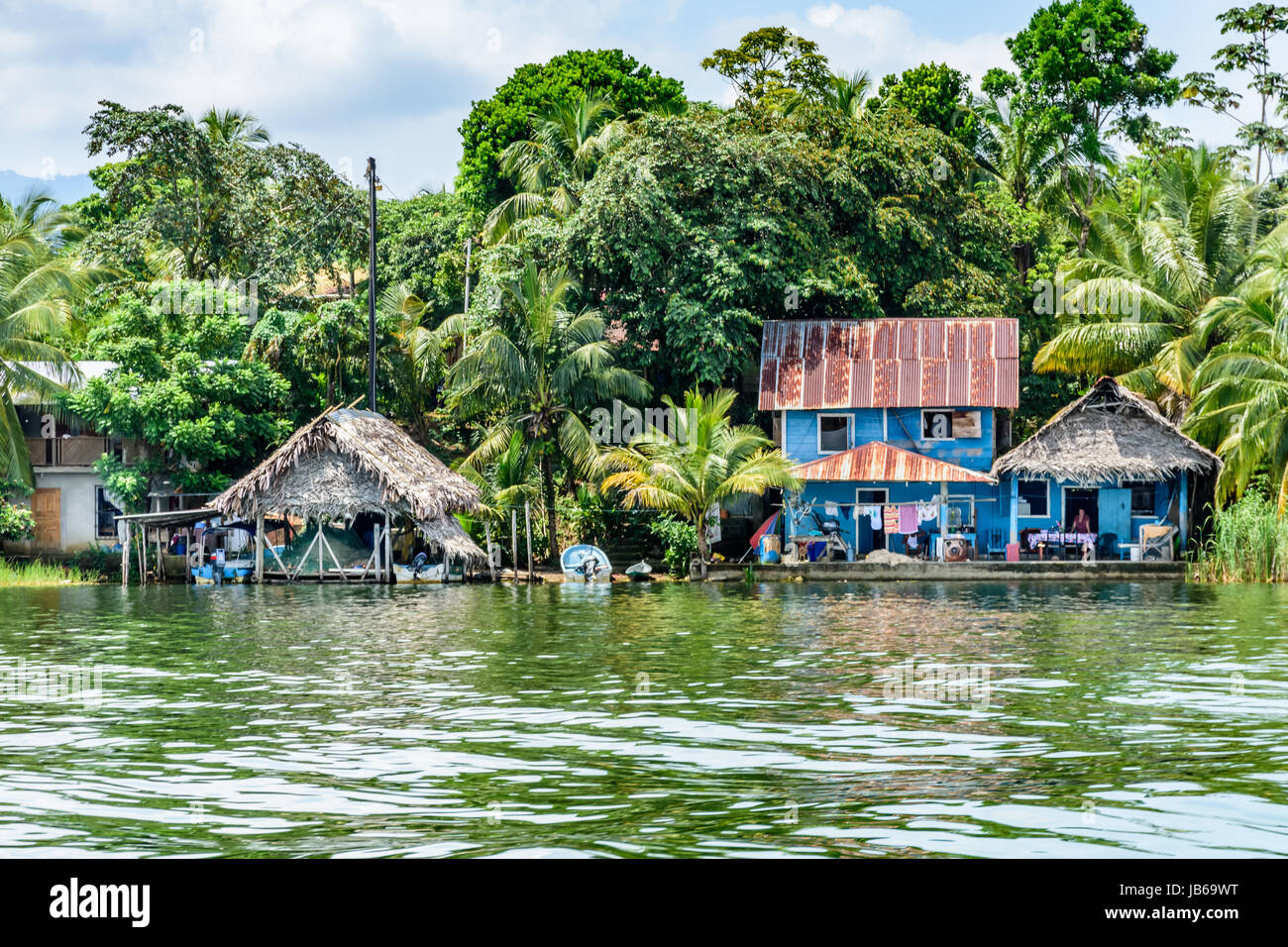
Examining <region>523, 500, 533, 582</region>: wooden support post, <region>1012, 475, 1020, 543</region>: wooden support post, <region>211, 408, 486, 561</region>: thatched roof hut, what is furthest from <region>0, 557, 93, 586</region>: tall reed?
<region>1012, 475, 1020, 543</region>: wooden support post

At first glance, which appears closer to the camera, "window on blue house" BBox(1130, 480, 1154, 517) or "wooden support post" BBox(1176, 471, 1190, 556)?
"wooden support post" BBox(1176, 471, 1190, 556)

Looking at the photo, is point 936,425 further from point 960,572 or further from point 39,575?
point 39,575

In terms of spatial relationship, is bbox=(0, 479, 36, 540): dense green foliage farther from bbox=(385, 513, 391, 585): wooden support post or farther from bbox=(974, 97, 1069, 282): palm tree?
bbox=(974, 97, 1069, 282): palm tree

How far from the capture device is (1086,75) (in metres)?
43.7

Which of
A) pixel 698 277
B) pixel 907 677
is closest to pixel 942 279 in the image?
pixel 698 277

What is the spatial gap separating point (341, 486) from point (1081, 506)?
1822 centimetres

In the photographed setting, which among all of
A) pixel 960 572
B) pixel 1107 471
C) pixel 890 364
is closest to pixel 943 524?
pixel 960 572

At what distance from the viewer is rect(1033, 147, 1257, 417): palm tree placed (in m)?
34.7

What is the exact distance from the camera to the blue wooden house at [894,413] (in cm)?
3434

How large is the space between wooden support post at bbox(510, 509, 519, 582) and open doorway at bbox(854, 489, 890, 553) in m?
8.42
